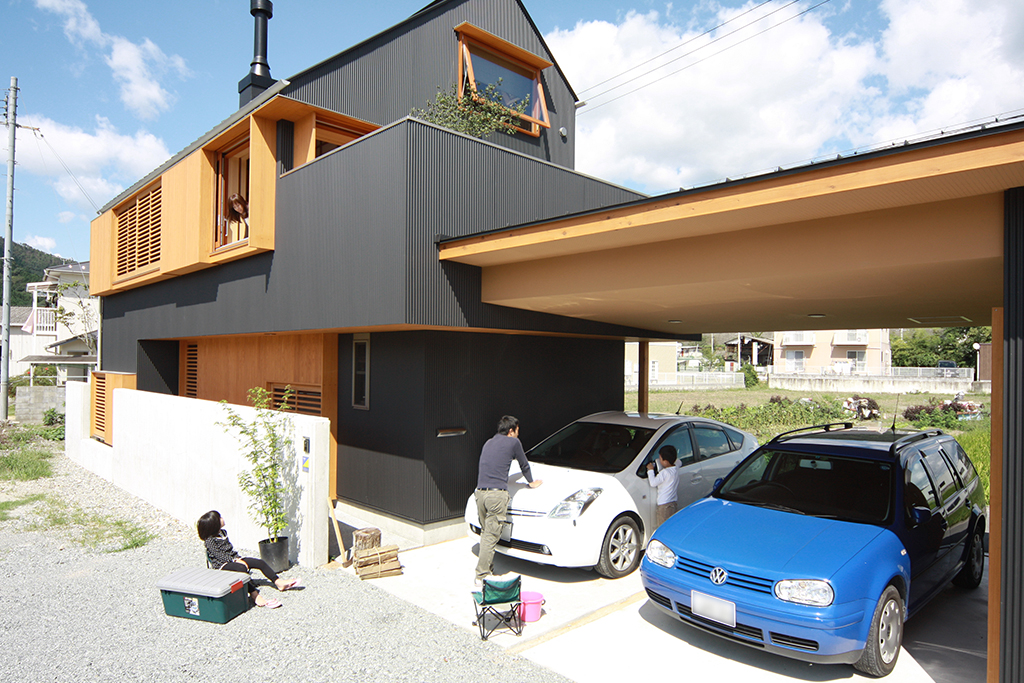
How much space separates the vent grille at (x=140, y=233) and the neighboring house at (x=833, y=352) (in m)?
49.2

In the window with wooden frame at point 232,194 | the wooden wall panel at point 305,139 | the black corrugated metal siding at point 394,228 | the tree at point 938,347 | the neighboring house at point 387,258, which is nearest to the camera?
the black corrugated metal siding at point 394,228

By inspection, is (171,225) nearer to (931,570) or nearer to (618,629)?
(618,629)

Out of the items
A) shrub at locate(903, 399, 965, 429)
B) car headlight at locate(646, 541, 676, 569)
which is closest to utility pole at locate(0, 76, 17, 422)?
car headlight at locate(646, 541, 676, 569)

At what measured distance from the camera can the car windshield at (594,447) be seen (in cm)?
689

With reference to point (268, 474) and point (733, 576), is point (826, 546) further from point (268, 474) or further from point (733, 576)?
point (268, 474)

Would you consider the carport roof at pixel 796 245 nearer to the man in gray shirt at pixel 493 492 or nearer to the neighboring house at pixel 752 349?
the man in gray shirt at pixel 493 492

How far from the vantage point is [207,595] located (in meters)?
5.13

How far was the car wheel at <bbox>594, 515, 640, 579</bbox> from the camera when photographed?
607 cm

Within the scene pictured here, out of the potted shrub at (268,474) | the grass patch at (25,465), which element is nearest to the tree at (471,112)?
the potted shrub at (268,474)

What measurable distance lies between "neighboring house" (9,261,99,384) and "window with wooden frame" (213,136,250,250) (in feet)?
80.9

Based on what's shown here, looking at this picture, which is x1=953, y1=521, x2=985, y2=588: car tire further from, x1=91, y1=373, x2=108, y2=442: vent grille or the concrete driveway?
x1=91, y1=373, x2=108, y2=442: vent grille

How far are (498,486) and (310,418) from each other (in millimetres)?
2228

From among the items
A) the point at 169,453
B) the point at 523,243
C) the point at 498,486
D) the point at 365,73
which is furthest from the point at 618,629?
the point at 365,73

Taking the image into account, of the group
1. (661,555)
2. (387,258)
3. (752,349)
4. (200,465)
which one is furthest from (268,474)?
(752,349)
